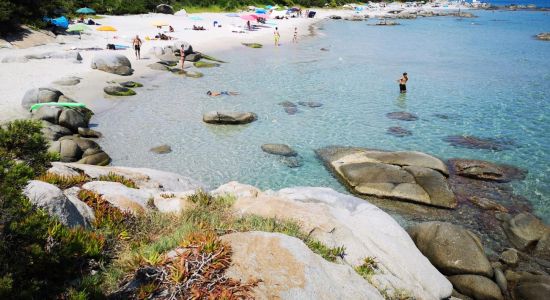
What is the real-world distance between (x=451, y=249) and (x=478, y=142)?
1319 centimetres

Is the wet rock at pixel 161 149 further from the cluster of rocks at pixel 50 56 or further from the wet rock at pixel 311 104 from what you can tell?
the cluster of rocks at pixel 50 56

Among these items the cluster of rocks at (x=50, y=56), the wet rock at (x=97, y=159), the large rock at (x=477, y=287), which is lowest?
the large rock at (x=477, y=287)

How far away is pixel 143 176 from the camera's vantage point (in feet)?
46.2

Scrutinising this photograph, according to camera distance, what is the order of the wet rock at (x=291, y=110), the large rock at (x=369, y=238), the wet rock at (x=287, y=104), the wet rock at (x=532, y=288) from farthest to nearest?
the wet rock at (x=287, y=104)
the wet rock at (x=291, y=110)
the wet rock at (x=532, y=288)
the large rock at (x=369, y=238)

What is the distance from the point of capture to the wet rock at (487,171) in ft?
58.9

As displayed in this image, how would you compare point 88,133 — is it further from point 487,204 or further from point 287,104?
point 487,204

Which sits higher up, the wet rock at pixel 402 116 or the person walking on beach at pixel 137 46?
the person walking on beach at pixel 137 46

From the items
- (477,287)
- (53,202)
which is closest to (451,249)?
(477,287)

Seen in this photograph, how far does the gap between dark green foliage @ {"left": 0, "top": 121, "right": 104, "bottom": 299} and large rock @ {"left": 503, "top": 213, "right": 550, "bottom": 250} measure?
1371 centimetres

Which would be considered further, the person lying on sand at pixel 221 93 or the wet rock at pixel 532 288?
the person lying on sand at pixel 221 93

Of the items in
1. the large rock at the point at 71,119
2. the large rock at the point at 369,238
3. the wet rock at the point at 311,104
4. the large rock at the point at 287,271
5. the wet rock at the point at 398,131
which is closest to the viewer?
the large rock at the point at 287,271

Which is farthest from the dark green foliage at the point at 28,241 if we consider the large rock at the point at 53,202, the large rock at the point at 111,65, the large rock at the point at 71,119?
the large rock at the point at 111,65

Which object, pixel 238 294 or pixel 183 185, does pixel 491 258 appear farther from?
pixel 183 185

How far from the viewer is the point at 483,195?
16.5 meters
